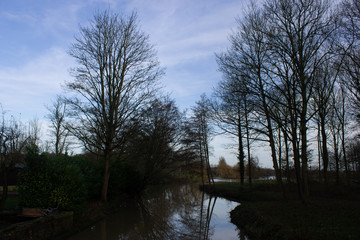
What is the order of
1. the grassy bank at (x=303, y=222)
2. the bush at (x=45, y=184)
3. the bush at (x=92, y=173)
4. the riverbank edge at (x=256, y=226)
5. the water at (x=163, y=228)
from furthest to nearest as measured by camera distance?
the bush at (x=92, y=173) < the water at (x=163, y=228) < the bush at (x=45, y=184) < the riverbank edge at (x=256, y=226) < the grassy bank at (x=303, y=222)

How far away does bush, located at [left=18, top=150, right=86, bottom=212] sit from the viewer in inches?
378

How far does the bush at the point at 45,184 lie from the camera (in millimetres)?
9594

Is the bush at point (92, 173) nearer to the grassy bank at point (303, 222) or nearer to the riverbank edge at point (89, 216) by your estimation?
the riverbank edge at point (89, 216)

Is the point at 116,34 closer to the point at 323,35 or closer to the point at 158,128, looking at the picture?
the point at 158,128

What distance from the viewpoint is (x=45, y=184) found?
980cm

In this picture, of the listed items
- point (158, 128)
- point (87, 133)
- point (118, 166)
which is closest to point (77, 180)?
point (87, 133)

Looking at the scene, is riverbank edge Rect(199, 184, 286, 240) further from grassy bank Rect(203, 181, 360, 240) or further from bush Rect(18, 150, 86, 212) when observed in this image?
bush Rect(18, 150, 86, 212)

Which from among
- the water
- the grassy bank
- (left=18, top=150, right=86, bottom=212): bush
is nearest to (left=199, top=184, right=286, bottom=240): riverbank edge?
the grassy bank

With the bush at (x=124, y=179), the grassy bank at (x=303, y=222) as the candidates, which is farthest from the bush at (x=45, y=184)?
the grassy bank at (x=303, y=222)

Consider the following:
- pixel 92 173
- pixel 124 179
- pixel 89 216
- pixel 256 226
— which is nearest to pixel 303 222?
pixel 256 226

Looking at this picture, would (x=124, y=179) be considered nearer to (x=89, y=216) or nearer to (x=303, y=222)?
Result: (x=89, y=216)

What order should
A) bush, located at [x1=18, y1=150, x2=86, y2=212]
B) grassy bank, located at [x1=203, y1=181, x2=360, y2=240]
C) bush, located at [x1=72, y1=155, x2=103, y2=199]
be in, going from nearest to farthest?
grassy bank, located at [x1=203, y1=181, x2=360, y2=240] < bush, located at [x1=18, y1=150, x2=86, y2=212] < bush, located at [x1=72, y1=155, x2=103, y2=199]

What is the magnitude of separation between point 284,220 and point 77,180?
8071 mm

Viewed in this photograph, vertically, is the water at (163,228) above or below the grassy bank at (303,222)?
below
